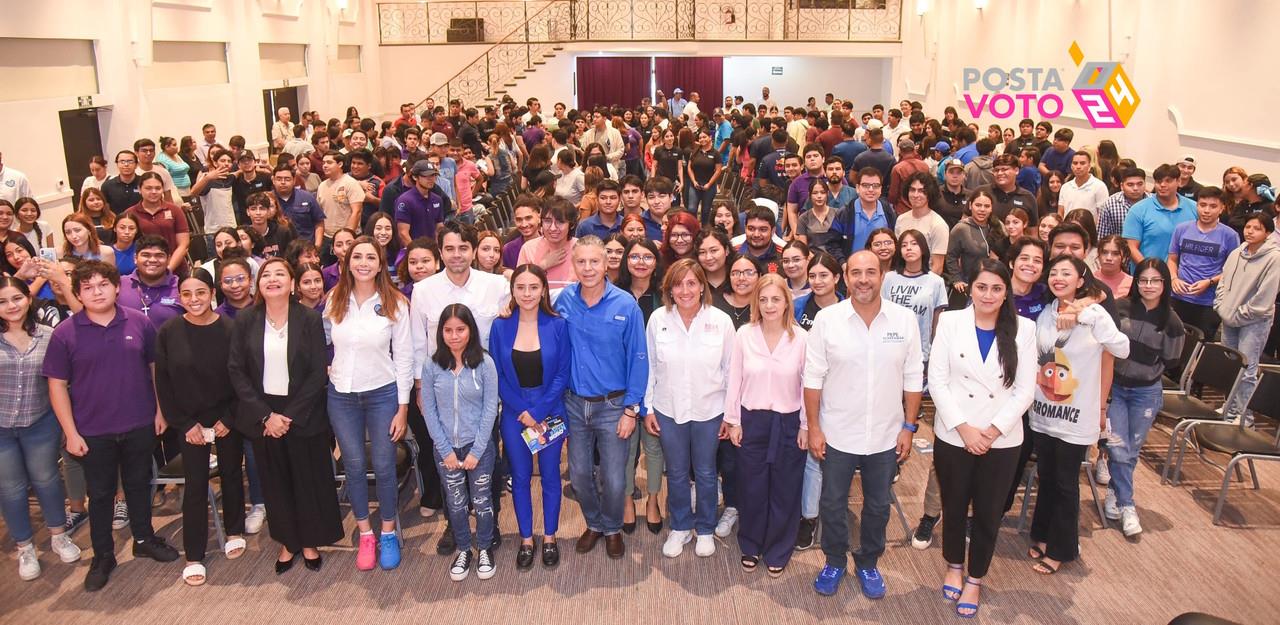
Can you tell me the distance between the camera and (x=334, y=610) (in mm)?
4105

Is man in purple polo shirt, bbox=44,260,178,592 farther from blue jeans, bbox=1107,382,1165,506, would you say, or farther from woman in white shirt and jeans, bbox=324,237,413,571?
blue jeans, bbox=1107,382,1165,506

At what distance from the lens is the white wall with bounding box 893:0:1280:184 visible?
816cm

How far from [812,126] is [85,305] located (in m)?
9.99

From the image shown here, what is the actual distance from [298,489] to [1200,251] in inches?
234

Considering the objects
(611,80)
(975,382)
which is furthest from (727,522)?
(611,80)

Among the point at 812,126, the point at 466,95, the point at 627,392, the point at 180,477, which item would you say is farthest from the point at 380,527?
the point at 466,95

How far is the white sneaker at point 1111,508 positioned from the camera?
4742 mm

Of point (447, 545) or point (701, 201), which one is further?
point (701, 201)

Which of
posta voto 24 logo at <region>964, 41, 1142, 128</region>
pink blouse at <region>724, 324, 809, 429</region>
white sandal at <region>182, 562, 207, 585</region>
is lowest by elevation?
white sandal at <region>182, 562, 207, 585</region>

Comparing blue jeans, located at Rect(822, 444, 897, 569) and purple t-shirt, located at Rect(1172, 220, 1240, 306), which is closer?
blue jeans, located at Rect(822, 444, 897, 569)

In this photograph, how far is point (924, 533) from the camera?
457 cm

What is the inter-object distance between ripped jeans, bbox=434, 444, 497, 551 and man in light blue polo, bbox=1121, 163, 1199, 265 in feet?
16.2

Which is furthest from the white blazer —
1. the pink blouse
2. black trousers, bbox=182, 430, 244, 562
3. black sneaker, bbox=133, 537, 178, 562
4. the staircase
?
the staircase

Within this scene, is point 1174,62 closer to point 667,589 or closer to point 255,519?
point 667,589
